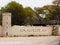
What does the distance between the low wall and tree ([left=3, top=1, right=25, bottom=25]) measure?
1306cm

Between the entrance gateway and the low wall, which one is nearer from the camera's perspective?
the entrance gateway

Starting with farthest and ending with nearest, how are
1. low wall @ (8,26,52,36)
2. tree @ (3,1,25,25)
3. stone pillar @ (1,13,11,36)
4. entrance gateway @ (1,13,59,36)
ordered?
tree @ (3,1,25,25) → low wall @ (8,26,52,36) → entrance gateway @ (1,13,59,36) → stone pillar @ (1,13,11,36)

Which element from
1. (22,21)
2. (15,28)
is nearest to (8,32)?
(15,28)

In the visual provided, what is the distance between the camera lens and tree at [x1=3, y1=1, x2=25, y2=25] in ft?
152

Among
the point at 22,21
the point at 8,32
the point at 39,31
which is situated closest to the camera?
the point at 8,32

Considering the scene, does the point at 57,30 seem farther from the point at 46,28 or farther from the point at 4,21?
the point at 4,21

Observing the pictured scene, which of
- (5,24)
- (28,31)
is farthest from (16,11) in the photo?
(5,24)

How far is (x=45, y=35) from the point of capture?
109 feet

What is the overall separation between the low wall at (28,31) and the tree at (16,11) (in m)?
13.1

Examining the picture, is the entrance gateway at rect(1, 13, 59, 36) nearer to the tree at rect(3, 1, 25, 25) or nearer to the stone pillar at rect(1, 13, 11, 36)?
the stone pillar at rect(1, 13, 11, 36)

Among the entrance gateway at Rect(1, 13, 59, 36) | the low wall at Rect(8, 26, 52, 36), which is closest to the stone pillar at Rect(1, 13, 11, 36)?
the entrance gateway at Rect(1, 13, 59, 36)

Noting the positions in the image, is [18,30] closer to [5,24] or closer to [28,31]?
[28,31]

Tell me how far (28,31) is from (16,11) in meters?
16.7

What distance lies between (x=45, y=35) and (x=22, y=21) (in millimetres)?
14516
